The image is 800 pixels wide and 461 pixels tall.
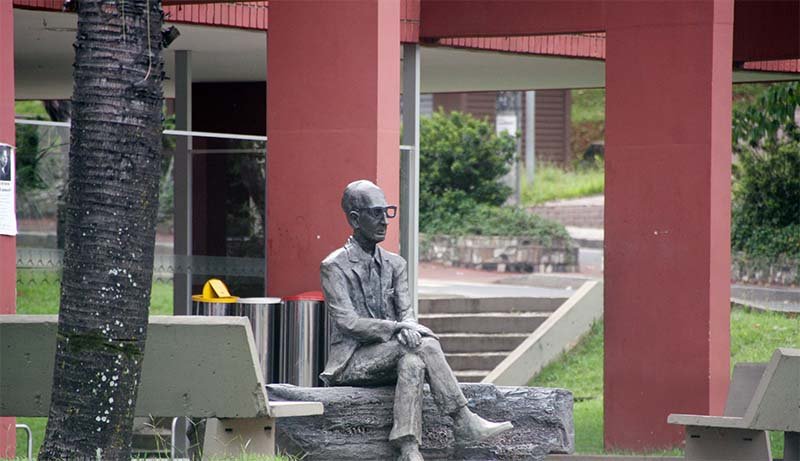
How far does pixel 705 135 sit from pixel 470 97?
103ft

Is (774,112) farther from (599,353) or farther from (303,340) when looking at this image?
(303,340)

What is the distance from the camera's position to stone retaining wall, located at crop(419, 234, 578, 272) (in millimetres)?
27734

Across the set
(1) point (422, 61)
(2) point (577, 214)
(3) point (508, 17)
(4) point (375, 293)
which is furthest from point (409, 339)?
(2) point (577, 214)

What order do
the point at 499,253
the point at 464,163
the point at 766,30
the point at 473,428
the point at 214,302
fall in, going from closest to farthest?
the point at 473,428
the point at 214,302
the point at 766,30
the point at 499,253
the point at 464,163

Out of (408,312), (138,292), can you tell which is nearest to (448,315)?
(408,312)

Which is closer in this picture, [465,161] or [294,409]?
[294,409]

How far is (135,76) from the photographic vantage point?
6.48 meters

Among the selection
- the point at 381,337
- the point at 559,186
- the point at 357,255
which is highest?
the point at 559,186

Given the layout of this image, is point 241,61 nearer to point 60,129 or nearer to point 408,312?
point 60,129

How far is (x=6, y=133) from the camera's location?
9.90 meters

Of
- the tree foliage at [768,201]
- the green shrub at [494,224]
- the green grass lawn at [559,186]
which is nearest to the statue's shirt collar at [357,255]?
the tree foliage at [768,201]

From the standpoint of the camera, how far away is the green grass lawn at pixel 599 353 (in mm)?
17755

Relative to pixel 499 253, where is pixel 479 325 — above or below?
below

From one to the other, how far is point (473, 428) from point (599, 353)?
10.7m
